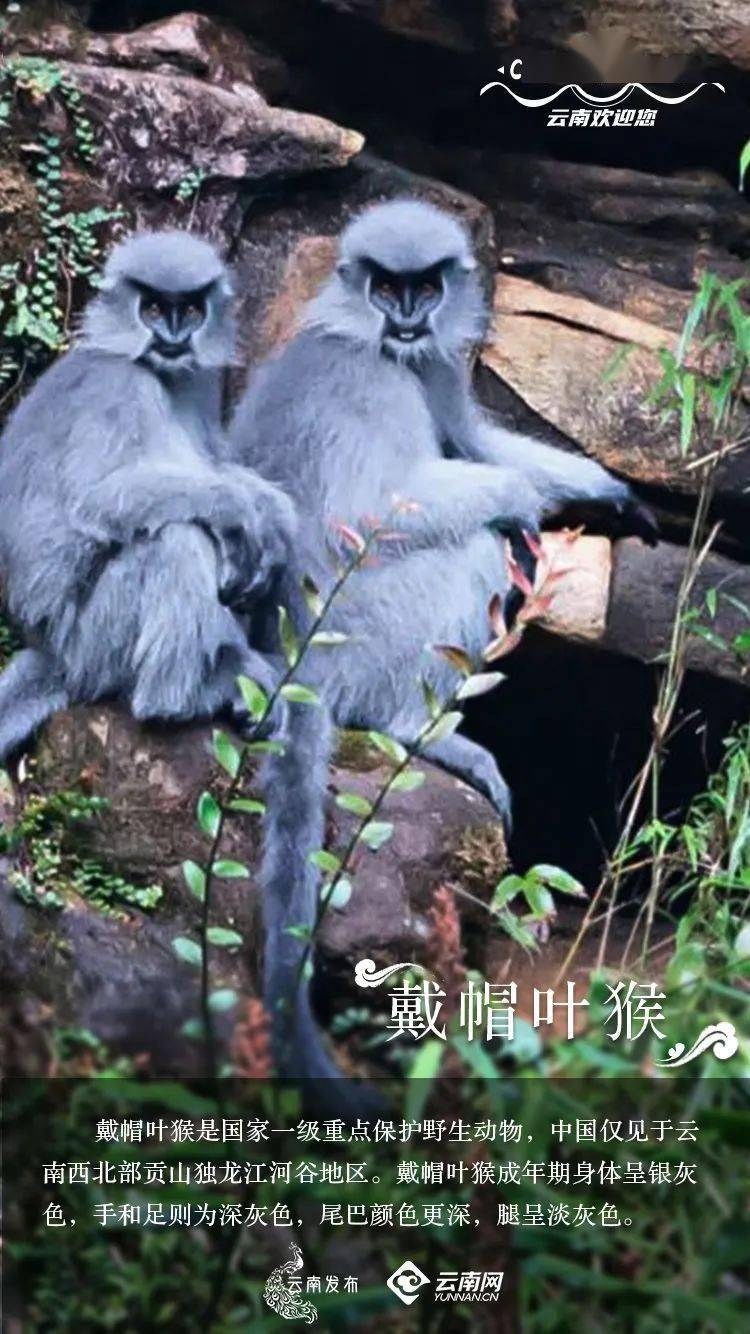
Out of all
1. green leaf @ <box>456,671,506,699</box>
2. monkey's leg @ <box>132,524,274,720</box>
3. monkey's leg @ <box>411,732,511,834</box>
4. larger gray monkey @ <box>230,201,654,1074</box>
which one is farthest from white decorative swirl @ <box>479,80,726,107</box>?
green leaf @ <box>456,671,506,699</box>

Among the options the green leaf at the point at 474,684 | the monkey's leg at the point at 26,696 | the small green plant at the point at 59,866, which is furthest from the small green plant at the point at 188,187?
the green leaf at the point at 474,684

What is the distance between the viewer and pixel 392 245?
3938 mm

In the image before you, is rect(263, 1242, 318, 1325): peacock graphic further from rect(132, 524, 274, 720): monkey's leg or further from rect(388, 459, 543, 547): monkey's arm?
rect(388, 459, 543, 547): monkey's arm

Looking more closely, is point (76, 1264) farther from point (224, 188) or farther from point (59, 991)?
point (224, 188)

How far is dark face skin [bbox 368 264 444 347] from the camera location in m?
3.95

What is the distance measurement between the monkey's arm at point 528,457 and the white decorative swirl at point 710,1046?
2.37m

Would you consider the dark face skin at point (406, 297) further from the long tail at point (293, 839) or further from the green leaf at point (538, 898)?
the green leaf at point (538, 898)

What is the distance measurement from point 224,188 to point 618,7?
37.2 inches

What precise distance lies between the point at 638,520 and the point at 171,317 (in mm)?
1071

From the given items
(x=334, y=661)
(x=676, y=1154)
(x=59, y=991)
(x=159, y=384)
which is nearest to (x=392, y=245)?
(x=159, y=384)

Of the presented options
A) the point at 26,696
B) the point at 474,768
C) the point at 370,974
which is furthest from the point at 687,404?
the point at 370,974

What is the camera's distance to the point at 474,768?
388 cm

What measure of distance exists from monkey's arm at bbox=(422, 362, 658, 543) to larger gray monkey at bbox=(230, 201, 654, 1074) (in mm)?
11

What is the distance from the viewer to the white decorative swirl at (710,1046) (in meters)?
1.90
